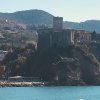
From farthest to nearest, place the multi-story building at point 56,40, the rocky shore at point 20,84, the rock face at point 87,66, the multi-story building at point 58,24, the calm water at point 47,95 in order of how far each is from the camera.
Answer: the multi-story building at point 58,24 < the multi-story building at point 56,40 < the rock face at point 87,66 < the rocky shore at point 20,84 < the calm water at point 47,95

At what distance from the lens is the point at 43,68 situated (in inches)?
3976

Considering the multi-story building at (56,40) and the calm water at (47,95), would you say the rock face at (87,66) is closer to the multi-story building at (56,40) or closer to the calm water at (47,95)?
the multi-story building at (56,40)

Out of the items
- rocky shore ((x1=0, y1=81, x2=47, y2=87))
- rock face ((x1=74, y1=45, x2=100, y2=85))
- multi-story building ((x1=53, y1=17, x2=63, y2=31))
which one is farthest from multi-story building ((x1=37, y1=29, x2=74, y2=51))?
multi-story building ((x1=53, y1=17, x2=63, y2=31))

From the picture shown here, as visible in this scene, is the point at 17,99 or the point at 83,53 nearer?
the point at 17,99

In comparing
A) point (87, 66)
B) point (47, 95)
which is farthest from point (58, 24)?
point (47, 95)

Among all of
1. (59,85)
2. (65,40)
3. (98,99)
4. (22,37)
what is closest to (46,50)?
(65,40)

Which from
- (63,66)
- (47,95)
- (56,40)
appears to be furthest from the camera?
(56,40)

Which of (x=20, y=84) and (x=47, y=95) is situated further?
(x=20, y=84)

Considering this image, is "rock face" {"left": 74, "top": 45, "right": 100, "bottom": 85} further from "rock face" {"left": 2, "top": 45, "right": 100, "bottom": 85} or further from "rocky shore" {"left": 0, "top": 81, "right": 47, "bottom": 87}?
"rocky shore" {"left": 0, "top": 81, "right": 47, "bottom": 87}

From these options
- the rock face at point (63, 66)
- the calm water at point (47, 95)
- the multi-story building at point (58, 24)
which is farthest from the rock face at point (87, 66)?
the calm water at point (47, 95)

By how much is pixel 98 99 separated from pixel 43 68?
39504 mm

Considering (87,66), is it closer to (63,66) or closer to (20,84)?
(63,66)

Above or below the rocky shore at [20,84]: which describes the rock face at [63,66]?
above

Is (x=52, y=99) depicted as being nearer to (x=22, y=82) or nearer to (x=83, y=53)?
(x=22, y=82)
